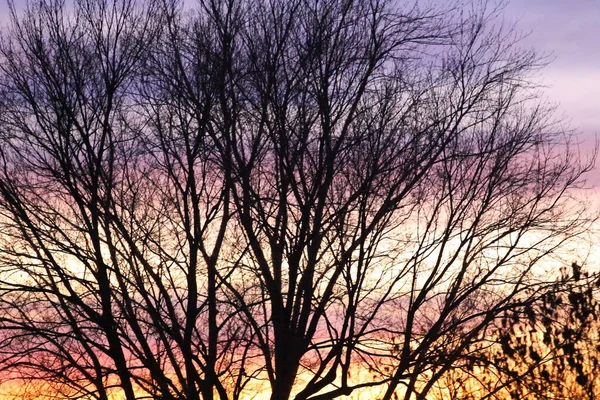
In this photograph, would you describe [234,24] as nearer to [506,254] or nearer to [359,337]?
[359,337]

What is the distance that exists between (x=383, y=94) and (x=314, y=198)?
217 centimetres

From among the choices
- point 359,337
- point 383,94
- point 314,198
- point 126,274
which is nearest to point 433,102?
point 383,94

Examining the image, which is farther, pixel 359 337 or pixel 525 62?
pixel 525 62

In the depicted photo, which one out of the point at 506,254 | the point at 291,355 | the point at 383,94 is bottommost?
the point at 291,355

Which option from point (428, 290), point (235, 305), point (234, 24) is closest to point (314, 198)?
point (235, 305)

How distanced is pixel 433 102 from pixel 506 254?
150 inches

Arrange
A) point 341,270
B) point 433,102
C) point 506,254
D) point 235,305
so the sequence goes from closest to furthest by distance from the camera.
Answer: point 235,305
point 341,270
point 433,102
point 506,254

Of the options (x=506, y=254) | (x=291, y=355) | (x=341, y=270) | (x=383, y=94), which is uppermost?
(x=383, y=94)

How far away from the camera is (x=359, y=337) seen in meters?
13.7

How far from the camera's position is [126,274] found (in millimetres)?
14547

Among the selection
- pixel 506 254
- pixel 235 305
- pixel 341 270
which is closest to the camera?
pixel 235 305

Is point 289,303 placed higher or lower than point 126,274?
lower

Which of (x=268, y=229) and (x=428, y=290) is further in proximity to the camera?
(x=428, y=290)

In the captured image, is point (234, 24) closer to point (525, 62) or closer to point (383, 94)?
point (383, 94)
